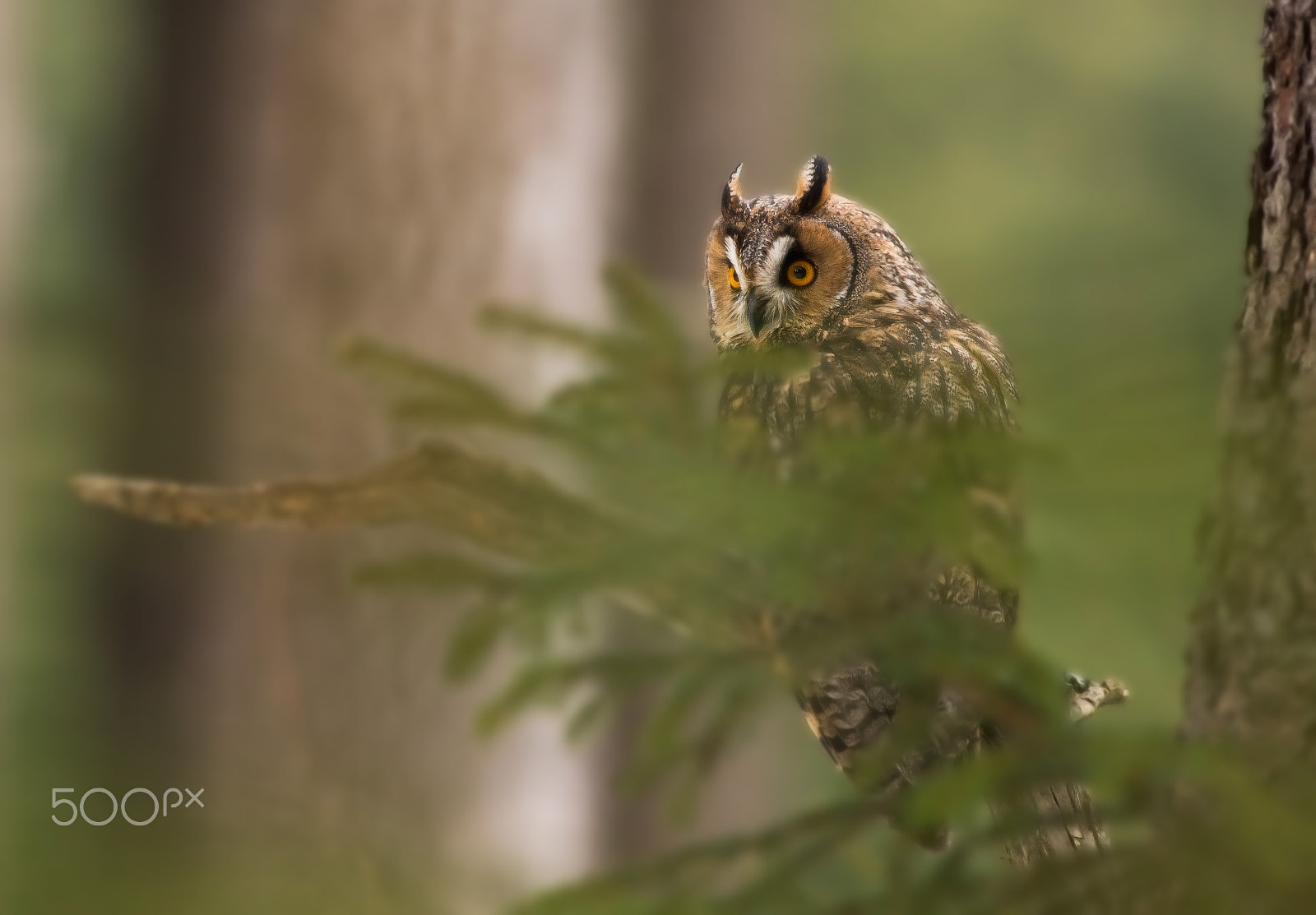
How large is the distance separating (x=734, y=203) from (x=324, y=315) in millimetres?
1259

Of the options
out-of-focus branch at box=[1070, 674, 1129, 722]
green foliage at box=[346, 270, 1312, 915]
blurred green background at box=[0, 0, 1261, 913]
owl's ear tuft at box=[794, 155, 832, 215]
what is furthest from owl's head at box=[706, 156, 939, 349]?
green foliage at box=[346, 270, 1312, 915]

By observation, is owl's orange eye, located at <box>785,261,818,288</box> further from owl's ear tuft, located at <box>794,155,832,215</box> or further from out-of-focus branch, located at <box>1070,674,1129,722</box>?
out-of-focus branch, located at <box>1070,674,1129,722</box>

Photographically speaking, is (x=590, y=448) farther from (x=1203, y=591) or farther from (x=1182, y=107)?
(x=1182, y=107)

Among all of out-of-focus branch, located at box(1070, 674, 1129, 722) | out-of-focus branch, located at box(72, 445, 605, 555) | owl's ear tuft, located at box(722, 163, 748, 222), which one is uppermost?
owl's ear tuft, located at box(722, 163, 748, 222)

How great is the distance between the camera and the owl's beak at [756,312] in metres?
1.43

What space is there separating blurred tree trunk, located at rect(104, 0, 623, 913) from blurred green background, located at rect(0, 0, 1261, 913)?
0.09 feet

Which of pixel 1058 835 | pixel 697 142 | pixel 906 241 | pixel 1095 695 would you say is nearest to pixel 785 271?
pixel 1095 695

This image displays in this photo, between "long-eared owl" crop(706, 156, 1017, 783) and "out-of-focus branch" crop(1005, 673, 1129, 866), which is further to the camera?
"long-eared owl" crop(706, 156, 1017, 783)

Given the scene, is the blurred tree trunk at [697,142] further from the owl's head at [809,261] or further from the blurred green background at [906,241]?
the owl's head at [809,261]

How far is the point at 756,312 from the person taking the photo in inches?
56.4

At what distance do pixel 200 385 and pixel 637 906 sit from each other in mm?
2130

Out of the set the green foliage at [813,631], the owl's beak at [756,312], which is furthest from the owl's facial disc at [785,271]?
the green foliage at [813,631]

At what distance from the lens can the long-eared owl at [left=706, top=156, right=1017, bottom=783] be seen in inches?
44.9

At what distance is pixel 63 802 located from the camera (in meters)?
1.48
